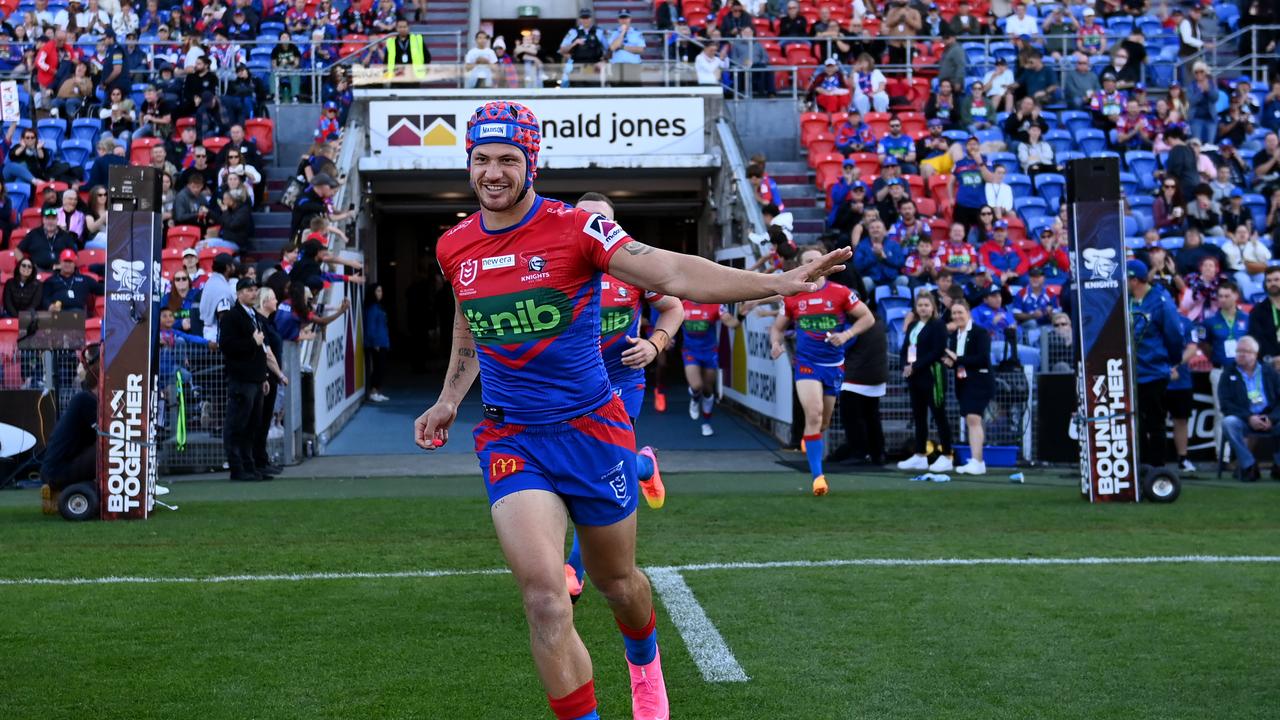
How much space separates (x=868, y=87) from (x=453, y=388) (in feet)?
65.2

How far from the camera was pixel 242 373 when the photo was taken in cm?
1497

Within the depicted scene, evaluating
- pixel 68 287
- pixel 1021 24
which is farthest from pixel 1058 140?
pixel 68 287

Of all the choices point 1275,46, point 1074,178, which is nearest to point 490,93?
point 1074,178

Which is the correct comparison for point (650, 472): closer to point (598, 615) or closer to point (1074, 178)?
point (598, 615)

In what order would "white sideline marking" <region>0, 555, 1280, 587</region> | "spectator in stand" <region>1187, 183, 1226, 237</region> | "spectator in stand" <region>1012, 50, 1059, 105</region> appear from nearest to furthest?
"white sideline marking" <region>0, 555, 1280, 587</region> < "spectator in stand" <region>1187, 183, 1226, 237</region> < "spectator in stand" <region>1012, 50, 1059, 105</region>

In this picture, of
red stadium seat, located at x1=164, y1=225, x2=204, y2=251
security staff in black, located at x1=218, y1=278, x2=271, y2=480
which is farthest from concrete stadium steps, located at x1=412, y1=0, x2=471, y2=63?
security staff in black, located at x1=218, y1=278, x2=271, y2=480

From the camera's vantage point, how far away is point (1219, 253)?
19.7 metres

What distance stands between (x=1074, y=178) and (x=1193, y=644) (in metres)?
6.52

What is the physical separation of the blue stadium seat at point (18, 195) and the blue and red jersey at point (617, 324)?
49.2ft

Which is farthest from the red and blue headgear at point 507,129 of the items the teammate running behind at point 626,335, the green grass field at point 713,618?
the teammate running behind at point 626,335

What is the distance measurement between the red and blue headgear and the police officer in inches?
423

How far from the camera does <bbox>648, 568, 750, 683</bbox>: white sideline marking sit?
6.48m

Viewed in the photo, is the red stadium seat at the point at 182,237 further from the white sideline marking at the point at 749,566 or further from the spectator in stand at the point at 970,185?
the white sideline marking at the point at 749,566

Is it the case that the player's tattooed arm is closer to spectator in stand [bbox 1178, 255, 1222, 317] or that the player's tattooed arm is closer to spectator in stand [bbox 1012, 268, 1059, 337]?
spectator in stand [bbox 1012, 268, 1059, 337]
